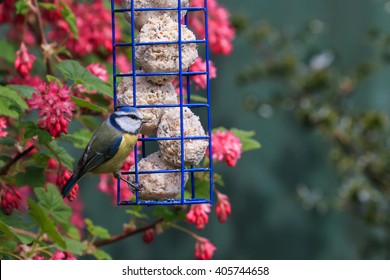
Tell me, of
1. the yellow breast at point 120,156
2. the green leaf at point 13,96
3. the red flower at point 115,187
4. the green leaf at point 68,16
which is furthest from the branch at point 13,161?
the green leaf at point 68,16

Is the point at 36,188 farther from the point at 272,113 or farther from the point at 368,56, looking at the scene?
the point at 368,56

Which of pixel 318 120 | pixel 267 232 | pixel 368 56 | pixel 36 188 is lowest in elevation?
pixel 267 232

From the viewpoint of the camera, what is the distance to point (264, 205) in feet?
23.9

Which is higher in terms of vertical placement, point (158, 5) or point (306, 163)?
point (158, 5)

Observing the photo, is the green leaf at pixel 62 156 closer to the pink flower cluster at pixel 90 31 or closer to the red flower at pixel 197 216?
the red flower at pixel 197 216

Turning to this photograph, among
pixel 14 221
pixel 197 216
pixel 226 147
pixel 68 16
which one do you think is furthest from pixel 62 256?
pixel 68 16

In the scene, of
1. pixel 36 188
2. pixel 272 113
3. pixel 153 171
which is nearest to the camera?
pixel 153 171

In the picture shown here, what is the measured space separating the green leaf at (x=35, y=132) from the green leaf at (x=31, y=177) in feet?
0.95

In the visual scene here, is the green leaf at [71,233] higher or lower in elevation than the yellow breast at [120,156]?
lower

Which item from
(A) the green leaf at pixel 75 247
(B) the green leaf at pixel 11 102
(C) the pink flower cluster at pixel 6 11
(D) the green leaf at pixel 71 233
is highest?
(C) the pink flower cluster at pixel 6 11

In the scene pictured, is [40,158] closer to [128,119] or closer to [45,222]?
[45,222]

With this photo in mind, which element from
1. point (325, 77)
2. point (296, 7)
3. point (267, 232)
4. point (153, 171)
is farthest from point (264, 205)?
point (153, 171)

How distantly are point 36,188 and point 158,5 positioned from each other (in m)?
0.98

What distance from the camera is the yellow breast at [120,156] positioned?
3373 millimetres
